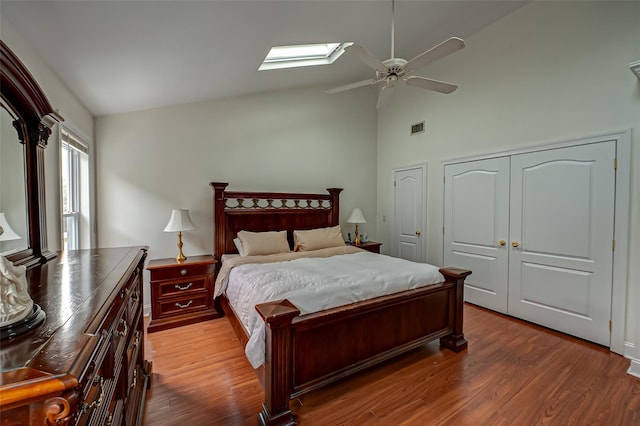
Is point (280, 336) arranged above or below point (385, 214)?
below

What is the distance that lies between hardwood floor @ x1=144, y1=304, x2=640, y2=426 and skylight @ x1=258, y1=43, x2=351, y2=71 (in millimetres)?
3233

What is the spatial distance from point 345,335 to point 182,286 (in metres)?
2.16

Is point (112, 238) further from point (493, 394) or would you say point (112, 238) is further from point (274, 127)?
point (493, 394)

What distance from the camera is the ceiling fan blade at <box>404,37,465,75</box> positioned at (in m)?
1.81

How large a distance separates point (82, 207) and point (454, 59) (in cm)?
512

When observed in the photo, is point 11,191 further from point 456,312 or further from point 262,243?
point 456,312

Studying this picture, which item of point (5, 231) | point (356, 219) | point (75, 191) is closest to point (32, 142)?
point (5, 231)

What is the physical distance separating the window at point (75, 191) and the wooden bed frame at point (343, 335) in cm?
167

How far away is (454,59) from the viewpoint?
3.94m

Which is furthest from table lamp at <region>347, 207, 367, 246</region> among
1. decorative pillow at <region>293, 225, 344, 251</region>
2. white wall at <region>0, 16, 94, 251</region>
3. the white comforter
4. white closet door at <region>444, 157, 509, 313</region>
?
white wall at <region>0, 16, 94, 251</region>

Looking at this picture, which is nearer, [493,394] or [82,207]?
[493,394]

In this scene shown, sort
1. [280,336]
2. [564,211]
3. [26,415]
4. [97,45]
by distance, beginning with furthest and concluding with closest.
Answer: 1. [564,211]
2. [97,45]
3. [280,336]
4. [26,415]

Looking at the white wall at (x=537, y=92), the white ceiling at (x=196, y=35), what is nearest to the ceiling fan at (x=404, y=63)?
the white ceiling at (x=196, y=35)

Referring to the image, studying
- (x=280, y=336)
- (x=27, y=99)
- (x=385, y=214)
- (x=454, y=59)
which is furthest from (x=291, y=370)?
(x=454, y=59)
